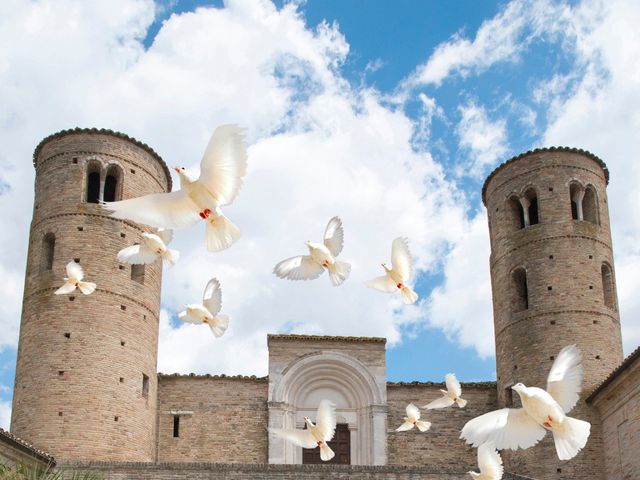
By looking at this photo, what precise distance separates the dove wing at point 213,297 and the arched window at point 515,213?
1558 cm

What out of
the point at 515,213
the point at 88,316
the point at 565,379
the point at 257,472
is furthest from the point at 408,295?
the point at 515,213

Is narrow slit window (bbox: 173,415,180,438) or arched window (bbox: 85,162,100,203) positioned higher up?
arched window (bbox: 85,162,100,203)

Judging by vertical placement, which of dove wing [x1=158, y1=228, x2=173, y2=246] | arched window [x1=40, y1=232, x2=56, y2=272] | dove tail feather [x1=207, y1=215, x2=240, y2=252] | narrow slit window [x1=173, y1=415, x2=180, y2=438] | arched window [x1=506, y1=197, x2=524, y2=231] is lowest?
Result: dove tail feather [x1=207, y1=215, x2=240, y2=252]

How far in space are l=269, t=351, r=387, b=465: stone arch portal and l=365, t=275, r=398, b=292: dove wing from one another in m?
14.3

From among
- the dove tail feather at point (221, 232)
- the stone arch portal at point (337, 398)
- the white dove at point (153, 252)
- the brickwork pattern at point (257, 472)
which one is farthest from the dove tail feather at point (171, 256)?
the stone arch portal at point (337, 398)

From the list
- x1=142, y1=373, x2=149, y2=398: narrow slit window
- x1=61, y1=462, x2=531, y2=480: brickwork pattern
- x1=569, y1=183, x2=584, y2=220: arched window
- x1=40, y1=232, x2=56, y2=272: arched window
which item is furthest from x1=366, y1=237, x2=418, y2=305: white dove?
x1=569, y1=183, x2=584, y2=220: arched window

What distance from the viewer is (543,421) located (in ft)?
30.9

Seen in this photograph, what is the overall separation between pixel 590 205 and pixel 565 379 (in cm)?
1854

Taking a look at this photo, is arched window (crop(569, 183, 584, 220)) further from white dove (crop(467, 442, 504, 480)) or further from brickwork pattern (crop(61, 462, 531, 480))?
white dove (crop(467, 442, 504, 480))

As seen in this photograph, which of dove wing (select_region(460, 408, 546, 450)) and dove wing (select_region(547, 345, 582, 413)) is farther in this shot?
dove wing (select_region(547, 345, 582, 413))

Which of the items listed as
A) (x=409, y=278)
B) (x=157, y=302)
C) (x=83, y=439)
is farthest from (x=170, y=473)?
(x=409, y=278)

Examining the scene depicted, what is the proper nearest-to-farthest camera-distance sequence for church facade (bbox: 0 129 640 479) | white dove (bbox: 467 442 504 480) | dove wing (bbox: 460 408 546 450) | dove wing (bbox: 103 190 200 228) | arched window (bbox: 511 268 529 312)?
dove wing (bbox: 460 408 546 450), dove wing (bbox: 103 190 200 228), white dove (bbox: 467 442 504 480), church facade (bbox: 0 129 640 479), arched window (bbox: 511 268 529 312)

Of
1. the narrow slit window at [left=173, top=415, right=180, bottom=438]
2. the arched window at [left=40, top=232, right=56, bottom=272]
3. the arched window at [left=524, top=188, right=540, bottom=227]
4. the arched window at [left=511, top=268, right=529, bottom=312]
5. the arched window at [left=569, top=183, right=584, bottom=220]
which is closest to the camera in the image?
the arched window at [left=40, top=232, right=56, bottom=272]

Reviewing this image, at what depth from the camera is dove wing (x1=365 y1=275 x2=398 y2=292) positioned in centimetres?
1251
